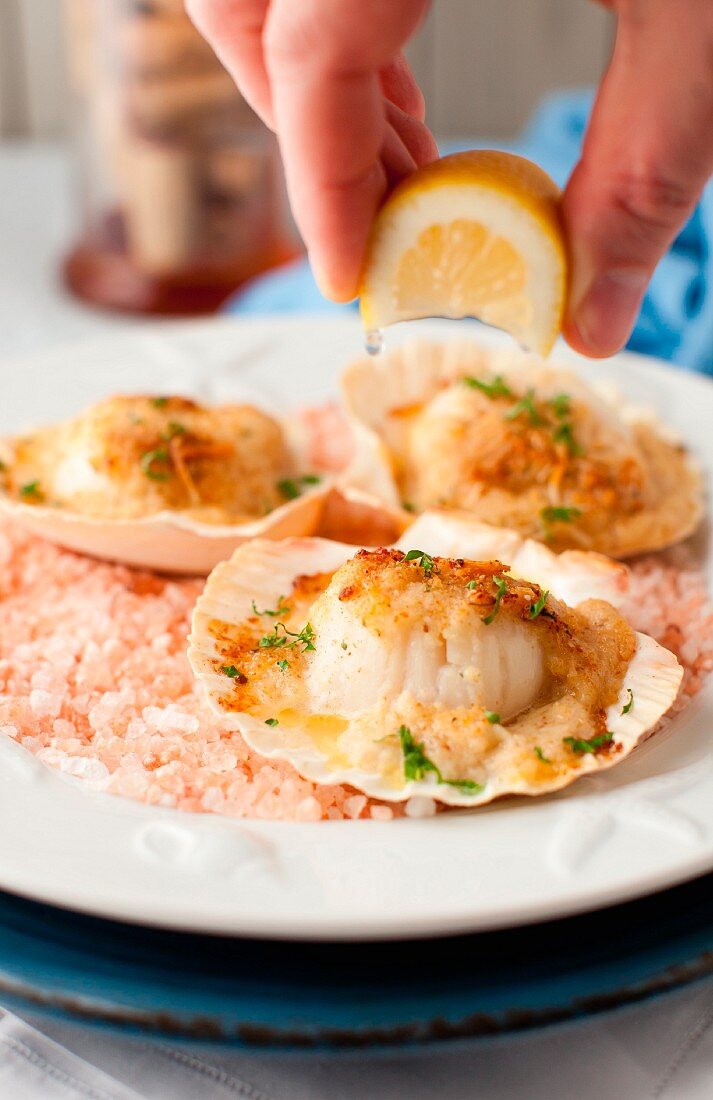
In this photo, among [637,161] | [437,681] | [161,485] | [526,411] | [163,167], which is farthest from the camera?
[163,167]

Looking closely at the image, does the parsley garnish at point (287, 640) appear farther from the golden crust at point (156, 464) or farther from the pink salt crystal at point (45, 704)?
the golden crust at point (156, 464)

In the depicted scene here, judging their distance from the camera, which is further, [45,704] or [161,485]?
[161,485]

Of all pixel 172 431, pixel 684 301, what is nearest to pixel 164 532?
pixel 172 431

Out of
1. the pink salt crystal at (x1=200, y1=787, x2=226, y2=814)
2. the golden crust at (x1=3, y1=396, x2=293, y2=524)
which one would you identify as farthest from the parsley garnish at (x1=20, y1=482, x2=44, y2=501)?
the pink salt crystal at (x1=200, y1=787, x2=226, y2=814)

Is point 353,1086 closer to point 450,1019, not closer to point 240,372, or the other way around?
point 450,1019

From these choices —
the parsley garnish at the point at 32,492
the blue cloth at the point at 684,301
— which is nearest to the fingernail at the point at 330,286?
the parsley garnish at the point at 32,492

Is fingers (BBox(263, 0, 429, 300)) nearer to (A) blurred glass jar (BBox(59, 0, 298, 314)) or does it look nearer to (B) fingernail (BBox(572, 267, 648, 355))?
(B) fingernail (BBox(572, 267, 648, 355))

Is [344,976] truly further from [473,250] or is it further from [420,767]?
[473,250]
